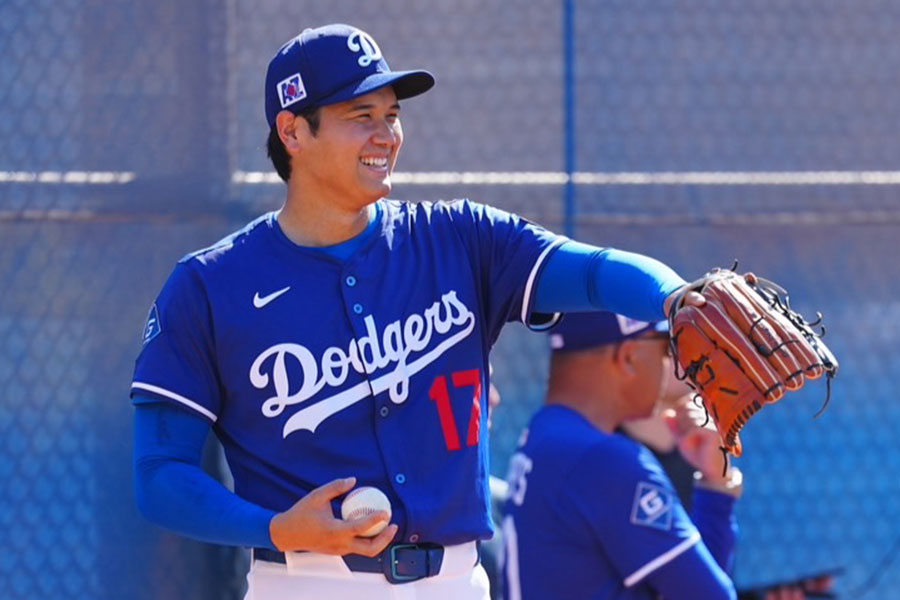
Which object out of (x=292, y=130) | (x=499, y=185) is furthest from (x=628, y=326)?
(x=292, y=130)

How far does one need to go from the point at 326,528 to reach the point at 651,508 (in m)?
1.02

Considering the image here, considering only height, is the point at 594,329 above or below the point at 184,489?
above

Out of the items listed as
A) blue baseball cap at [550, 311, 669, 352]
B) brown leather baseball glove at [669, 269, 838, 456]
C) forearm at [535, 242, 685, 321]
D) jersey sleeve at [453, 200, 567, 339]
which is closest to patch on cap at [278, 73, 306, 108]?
jersey sleeve at [453, 200, 567, 339]

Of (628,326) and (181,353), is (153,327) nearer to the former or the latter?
(181,353)

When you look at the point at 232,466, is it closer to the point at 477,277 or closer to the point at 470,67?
the point at 477,277

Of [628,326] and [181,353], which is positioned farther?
[628,326]

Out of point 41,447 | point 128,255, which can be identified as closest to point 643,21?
point 128,255

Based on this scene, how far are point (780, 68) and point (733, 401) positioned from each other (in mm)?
2144

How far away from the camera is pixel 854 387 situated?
421 cm

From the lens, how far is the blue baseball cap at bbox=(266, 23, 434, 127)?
8.40ft

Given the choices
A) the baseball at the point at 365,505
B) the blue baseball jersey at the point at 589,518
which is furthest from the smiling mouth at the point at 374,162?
the blue baseball jersey at the point at 589,518

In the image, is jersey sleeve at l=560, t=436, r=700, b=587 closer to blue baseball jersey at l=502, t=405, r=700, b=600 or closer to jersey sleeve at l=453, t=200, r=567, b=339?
blue baseball jersey at l=502, t=405, r=700, b=600

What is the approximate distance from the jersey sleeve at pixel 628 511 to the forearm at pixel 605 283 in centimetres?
60

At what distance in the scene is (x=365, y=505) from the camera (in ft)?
7.36
